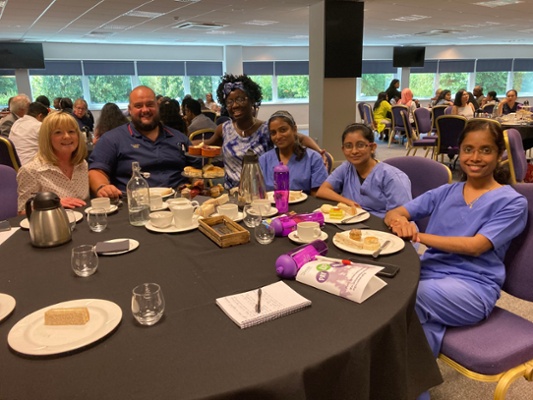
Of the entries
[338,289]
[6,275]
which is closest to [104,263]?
[6,275]

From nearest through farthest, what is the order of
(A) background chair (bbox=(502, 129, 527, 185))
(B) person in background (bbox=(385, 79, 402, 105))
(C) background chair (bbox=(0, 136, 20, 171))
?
1. (A) background chair (bbox=(502, 129, 527, 185))
2. (C) background chair (bbox=(0, 136, 20, 171))
3. (B) person in background (bbox=(385, 79, 402, 105))

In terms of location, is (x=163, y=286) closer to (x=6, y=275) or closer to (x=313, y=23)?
(x=6, y=275)

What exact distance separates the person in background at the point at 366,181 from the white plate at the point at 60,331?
130 cm

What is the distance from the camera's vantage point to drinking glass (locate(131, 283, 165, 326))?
40.1 inches

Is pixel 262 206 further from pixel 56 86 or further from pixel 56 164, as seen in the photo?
pixel 56 86

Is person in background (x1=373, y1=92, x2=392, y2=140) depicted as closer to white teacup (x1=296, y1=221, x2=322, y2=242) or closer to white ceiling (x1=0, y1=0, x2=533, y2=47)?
white ceiling (x1=0, y1=0, x2=533, y2=47)

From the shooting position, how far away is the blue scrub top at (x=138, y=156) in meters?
2.67

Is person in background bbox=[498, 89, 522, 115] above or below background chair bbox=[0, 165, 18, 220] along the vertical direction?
above

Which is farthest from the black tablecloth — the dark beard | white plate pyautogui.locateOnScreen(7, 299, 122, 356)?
the dark beard

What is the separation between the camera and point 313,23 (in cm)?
709

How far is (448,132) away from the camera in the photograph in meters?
5.89

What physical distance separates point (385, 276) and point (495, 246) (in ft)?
1.78

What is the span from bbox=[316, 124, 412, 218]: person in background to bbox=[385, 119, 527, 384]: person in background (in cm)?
33

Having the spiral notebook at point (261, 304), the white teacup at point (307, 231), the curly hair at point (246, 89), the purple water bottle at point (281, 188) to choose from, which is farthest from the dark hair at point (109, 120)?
the spiral notebook at point (261, 304)
